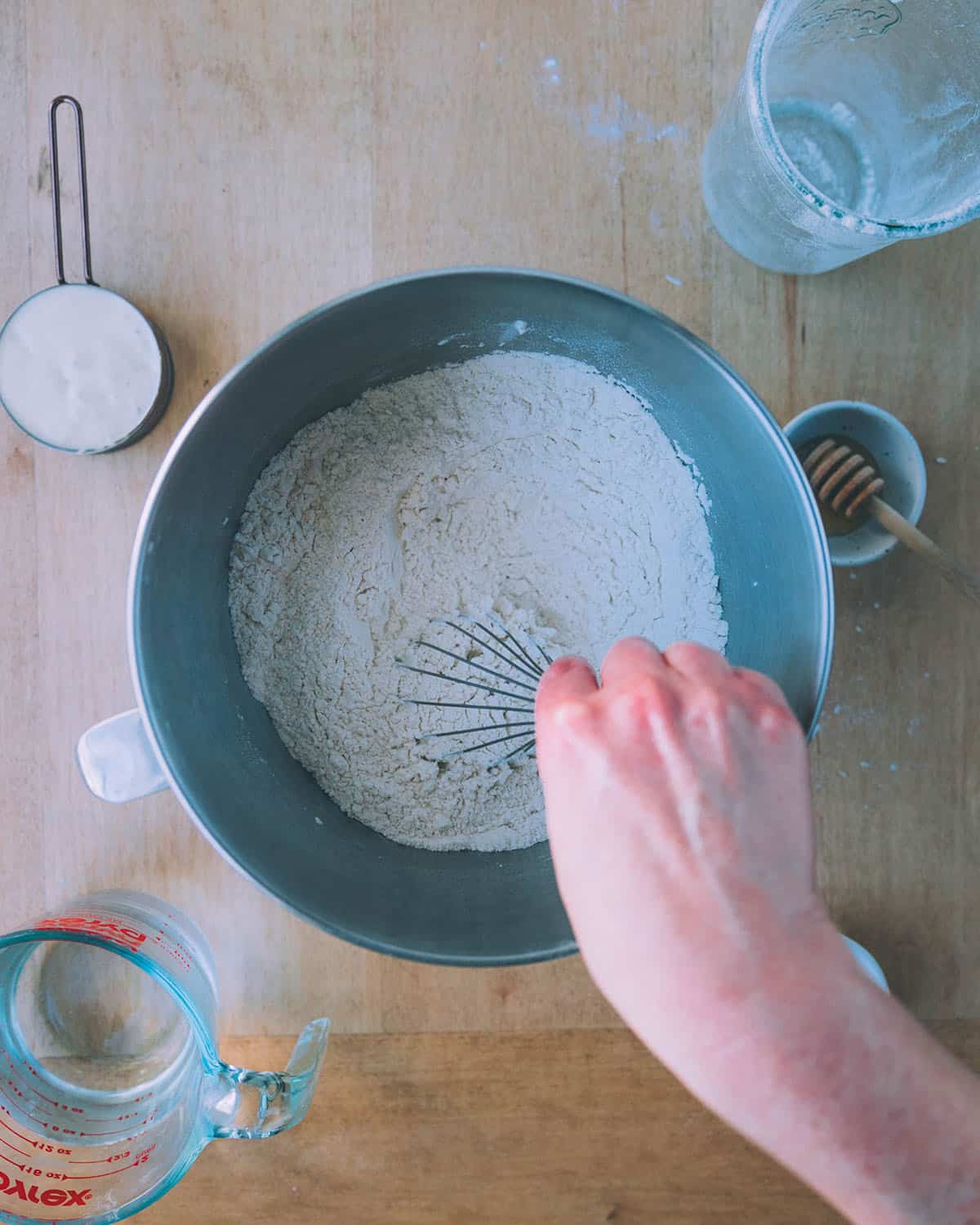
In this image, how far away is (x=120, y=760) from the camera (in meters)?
0.51

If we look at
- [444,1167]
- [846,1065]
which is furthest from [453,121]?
[444,1167]

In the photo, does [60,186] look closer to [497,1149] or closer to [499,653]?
[499,653]

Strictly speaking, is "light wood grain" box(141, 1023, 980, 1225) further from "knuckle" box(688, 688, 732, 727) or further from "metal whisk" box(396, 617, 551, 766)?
"knuckle" box(688, 688, 732, 727)

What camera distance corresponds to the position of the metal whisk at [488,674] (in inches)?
23.2

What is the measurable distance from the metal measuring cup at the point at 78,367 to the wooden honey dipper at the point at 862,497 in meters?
0.46

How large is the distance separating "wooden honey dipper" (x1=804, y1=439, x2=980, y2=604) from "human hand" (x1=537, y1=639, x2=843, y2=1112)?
23cm

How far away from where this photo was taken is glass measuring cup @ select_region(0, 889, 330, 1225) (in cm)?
57

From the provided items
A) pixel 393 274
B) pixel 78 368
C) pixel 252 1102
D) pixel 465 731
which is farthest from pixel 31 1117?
pixel 393 274

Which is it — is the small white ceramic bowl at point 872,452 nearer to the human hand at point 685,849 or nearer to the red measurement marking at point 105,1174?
the human hand at point 685,849

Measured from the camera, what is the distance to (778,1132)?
0.37 m

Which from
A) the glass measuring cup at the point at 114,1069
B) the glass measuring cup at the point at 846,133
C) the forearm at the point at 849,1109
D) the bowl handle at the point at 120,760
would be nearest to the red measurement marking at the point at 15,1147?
the glass measuring cup at the point at 114,1069

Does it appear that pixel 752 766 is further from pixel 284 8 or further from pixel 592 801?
pixel 284 8

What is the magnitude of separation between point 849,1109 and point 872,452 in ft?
1.36

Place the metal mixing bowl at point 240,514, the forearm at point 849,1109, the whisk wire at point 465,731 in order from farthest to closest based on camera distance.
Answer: the whisk wire at point 465,731 → the metal mixing bowl at point 240,514 → the forearm at point 849,1109
